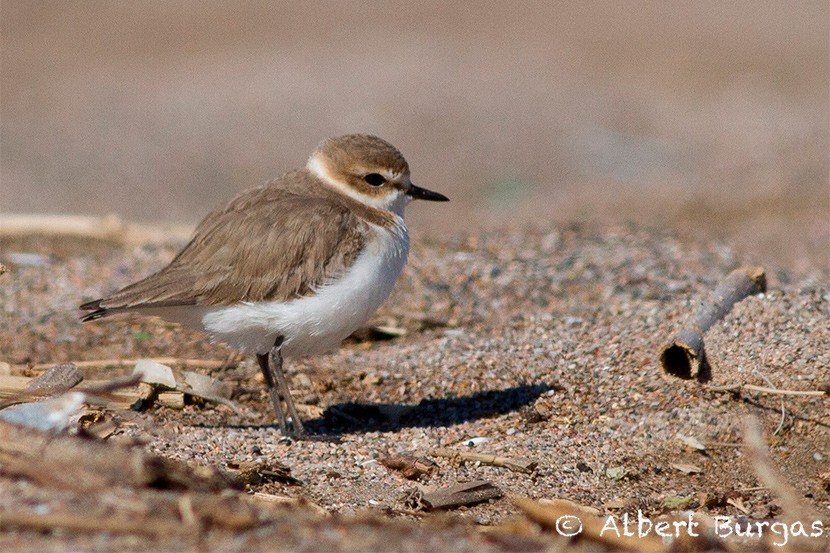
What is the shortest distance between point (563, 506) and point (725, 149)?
10.4 meters

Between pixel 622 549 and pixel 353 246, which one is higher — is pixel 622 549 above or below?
below

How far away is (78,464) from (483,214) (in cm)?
844

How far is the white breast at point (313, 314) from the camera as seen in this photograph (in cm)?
546

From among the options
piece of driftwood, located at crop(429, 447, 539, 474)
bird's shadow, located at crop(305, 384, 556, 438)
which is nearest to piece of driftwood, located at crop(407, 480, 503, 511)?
piece of driftwood, located at crop(429, 447, 539, 474)

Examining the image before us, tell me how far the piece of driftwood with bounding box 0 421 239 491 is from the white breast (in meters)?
1.67

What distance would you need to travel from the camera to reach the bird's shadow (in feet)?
19.0

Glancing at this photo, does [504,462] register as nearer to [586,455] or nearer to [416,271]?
[586,455]

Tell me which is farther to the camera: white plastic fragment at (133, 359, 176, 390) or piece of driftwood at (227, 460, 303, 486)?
white plastic fragment at (133, 359, 176, 390)

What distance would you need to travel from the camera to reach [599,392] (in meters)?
5.81

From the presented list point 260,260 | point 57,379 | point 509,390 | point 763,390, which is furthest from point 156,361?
point 763,390

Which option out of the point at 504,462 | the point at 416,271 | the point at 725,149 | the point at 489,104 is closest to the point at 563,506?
the point at 504,462

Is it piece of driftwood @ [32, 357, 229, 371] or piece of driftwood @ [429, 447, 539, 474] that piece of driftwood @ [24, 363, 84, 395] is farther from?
piece of driftwood @ [429, 447, 539, 474]

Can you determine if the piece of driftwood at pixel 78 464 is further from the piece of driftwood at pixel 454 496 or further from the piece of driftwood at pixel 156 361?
the piece of driftwood at pixel 156 361

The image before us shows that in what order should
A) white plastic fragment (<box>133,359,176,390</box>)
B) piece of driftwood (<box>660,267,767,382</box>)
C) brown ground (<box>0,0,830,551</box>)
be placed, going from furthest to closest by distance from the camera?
white plastic fragment (<box>133,359,176,390</box>), piece of driftwood (<box>660,267,767,382</box>), brown ground (<box>0,0,830,551</box>)
